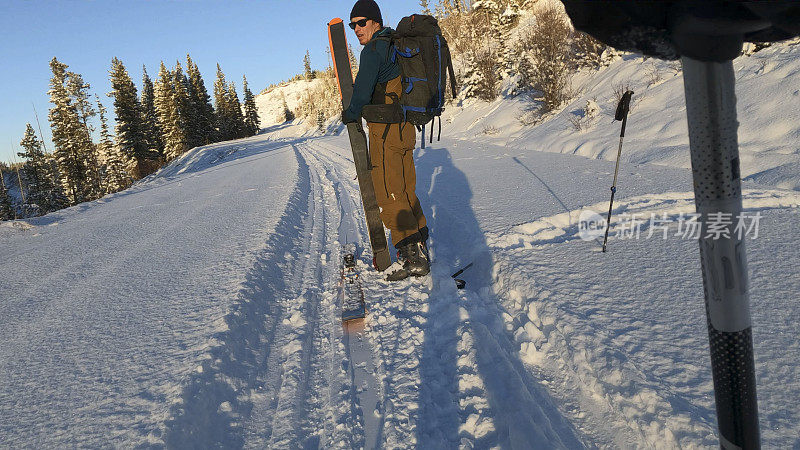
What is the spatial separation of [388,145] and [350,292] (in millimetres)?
1138

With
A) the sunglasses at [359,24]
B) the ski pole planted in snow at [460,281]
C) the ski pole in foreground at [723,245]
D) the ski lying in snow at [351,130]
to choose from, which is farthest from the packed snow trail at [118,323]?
the sunglasses at [359,24]

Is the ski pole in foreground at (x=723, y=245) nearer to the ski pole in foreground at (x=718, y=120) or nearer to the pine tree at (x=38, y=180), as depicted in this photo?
the ski pole in foreground at (x=718, y=120)

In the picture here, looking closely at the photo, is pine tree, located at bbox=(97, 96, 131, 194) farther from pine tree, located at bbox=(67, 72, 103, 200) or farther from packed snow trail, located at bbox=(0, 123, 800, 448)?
packed snow trail, located at bbox=(0, 123, 800, 448)

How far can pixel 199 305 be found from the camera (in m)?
2.77

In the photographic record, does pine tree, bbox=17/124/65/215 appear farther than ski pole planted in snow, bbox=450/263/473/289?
Yes

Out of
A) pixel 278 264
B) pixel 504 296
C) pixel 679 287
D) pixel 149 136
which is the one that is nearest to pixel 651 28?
pixel 679 287

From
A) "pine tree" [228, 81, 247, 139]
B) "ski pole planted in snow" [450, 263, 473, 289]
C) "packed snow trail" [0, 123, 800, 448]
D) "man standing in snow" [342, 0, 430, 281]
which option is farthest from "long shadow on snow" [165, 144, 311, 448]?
"pine tree" [228, 81, 247, 139]

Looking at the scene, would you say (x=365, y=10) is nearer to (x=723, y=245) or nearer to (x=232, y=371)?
(x=232, y=371)

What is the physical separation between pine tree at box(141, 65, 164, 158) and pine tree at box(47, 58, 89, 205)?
6.27m

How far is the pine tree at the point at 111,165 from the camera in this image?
37062mm

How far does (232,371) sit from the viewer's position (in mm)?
2158

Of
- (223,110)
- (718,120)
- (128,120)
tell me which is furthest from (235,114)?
(718,120)

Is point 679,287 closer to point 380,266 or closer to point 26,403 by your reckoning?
point 380,266

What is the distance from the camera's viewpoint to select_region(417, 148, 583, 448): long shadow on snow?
1652mm
